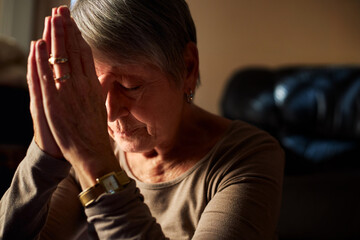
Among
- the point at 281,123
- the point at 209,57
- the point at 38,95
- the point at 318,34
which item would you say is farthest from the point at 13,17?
the point at 38,95

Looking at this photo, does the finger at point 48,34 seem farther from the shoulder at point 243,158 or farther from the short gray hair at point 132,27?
the shoulder at point 243,158

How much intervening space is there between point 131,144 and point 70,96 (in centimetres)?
24

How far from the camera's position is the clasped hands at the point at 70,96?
851 millimetres

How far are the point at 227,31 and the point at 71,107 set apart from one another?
101 inches

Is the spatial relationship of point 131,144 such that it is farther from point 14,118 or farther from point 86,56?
point 14,118

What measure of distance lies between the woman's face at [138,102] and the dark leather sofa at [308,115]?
1.23 meters

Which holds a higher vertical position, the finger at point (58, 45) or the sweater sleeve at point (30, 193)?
the finger at point (58, 45)

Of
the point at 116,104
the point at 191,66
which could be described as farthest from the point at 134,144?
the point at 191,66

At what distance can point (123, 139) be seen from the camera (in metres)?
1.05

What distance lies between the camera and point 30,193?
92 centimetres

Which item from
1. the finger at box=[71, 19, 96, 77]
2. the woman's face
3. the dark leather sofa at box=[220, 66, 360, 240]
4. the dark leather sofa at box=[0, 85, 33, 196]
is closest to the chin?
the woman's face

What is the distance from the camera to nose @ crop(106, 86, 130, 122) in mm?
987

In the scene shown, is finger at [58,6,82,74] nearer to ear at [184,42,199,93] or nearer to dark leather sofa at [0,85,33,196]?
ear at [184,42,199,93]

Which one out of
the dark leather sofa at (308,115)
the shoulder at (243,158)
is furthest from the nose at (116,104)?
the dark leather sofa at (308,115)
